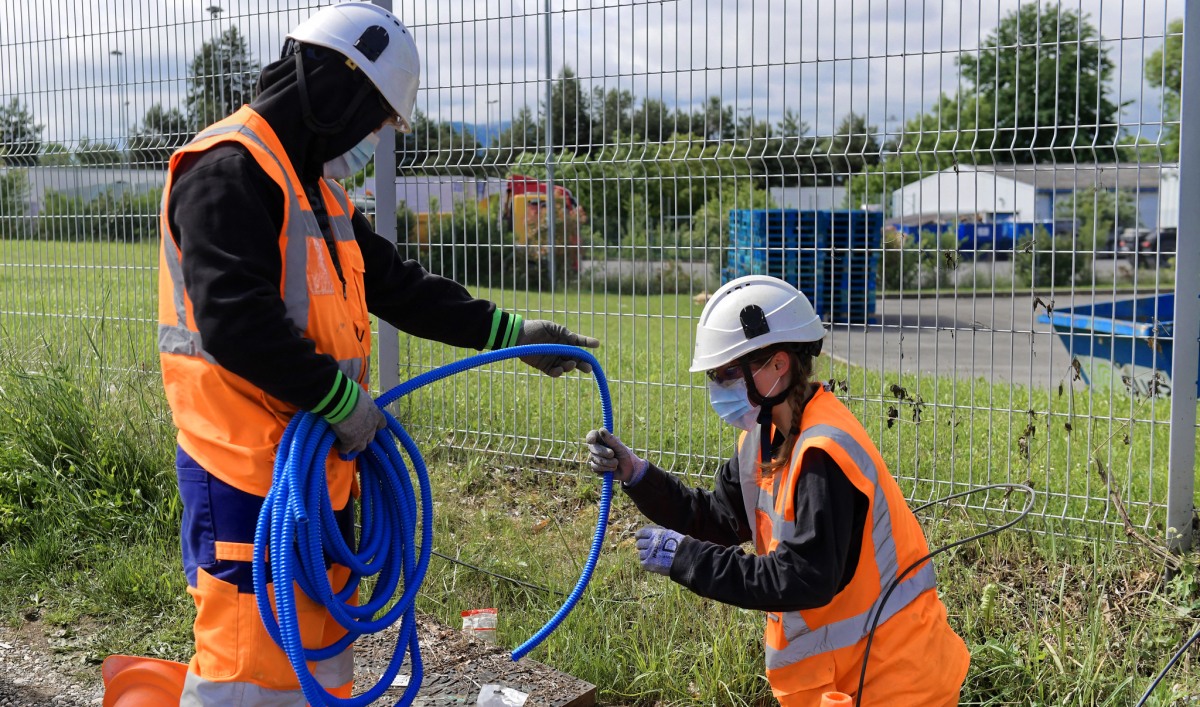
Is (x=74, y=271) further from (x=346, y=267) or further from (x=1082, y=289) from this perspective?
(x=1082, y=289)

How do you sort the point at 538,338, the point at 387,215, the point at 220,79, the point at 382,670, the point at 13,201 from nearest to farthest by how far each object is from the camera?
the point at 538,338 → the point at 382,670 → the point at 387,215 → the point at 220,79 → the point at 13,201

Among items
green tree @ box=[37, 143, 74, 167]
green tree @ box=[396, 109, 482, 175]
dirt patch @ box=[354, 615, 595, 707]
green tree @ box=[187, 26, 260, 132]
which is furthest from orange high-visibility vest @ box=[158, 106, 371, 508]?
green tree @ box=[37, 143, 74, 167]

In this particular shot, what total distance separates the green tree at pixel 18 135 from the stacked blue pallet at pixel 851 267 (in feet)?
18.5

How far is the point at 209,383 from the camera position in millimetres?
2307

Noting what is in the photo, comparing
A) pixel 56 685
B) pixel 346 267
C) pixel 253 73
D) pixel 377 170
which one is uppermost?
pixel 253 73

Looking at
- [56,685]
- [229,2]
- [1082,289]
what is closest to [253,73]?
[229,2]

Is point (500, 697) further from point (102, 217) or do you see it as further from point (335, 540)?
point (102, 217)

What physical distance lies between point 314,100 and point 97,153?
5189 millimetres

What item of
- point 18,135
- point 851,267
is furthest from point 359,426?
point 18,135

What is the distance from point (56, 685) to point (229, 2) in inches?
163

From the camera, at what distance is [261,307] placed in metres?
2.13

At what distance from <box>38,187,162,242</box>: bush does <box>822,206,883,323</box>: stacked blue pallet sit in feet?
14.8

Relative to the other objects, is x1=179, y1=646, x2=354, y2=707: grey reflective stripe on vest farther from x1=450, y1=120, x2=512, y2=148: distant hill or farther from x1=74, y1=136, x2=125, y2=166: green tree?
x1=74, y1=136, x2=125, y2=166: green tree

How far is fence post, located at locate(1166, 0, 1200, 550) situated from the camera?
3809 mm
